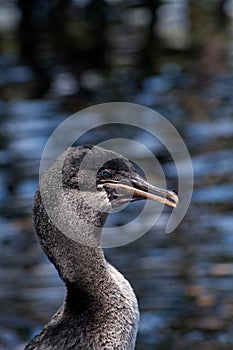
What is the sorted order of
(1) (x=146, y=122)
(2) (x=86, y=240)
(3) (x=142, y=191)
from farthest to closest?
(1) (x=146, y=122)
(3) (x=142, y=191)
(2) (x=86, y=240)

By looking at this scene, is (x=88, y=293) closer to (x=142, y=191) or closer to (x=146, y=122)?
(x=142, y=191)

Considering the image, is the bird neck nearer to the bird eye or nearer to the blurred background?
the bird eye

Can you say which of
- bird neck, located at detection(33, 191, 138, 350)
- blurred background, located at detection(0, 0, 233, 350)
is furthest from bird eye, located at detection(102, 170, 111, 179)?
blurred background, located at detection(0, 0, 233, 350)

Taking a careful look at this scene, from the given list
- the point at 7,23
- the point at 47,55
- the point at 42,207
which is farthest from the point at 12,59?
the point at 42,207

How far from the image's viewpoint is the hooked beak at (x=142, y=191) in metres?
5.54

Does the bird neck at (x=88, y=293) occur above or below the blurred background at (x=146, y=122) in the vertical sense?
above

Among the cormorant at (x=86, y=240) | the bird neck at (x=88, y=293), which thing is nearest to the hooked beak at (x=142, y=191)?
the cormorant at (x=86, y=240)

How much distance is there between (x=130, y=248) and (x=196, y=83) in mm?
4573

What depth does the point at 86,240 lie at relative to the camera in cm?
548

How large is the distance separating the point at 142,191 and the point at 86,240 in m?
0.41

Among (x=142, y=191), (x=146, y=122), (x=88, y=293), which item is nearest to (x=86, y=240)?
(x=88, y=293)

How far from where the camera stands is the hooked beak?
18.2 ft

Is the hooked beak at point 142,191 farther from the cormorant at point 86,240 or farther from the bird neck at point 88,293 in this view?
the bird neck at point 88,293

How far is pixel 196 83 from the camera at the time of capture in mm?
13109
